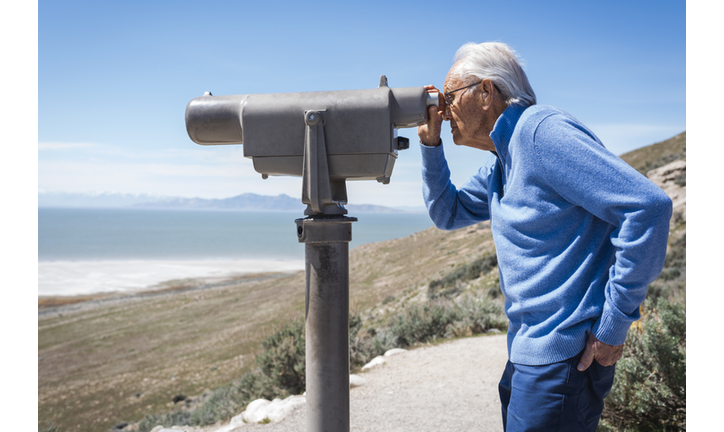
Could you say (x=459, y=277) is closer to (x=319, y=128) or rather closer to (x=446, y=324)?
(x=446, y=324)

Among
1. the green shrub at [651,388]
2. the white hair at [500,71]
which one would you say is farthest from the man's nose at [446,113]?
the green shrub at [651,388]

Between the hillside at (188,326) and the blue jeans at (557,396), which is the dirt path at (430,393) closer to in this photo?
the hillside at (188,326)

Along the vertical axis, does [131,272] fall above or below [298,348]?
below

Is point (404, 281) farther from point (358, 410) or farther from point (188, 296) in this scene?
point (358, 410)

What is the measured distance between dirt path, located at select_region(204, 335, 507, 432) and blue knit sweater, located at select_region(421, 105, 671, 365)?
2561mm

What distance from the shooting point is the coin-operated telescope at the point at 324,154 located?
1.63m

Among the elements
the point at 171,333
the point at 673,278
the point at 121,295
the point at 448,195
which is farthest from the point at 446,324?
the point at 121,295

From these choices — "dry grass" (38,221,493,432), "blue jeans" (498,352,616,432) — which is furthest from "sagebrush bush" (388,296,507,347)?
"blue jeans" (498,352,616,432)

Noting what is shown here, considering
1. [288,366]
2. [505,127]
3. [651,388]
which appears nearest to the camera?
[505,127]

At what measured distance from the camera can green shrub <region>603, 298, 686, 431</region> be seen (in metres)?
3.33

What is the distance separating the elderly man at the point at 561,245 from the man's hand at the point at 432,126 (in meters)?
0.11

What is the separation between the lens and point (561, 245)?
1490 mm

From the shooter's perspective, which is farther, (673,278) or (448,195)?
(673,278)

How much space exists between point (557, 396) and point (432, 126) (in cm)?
107
